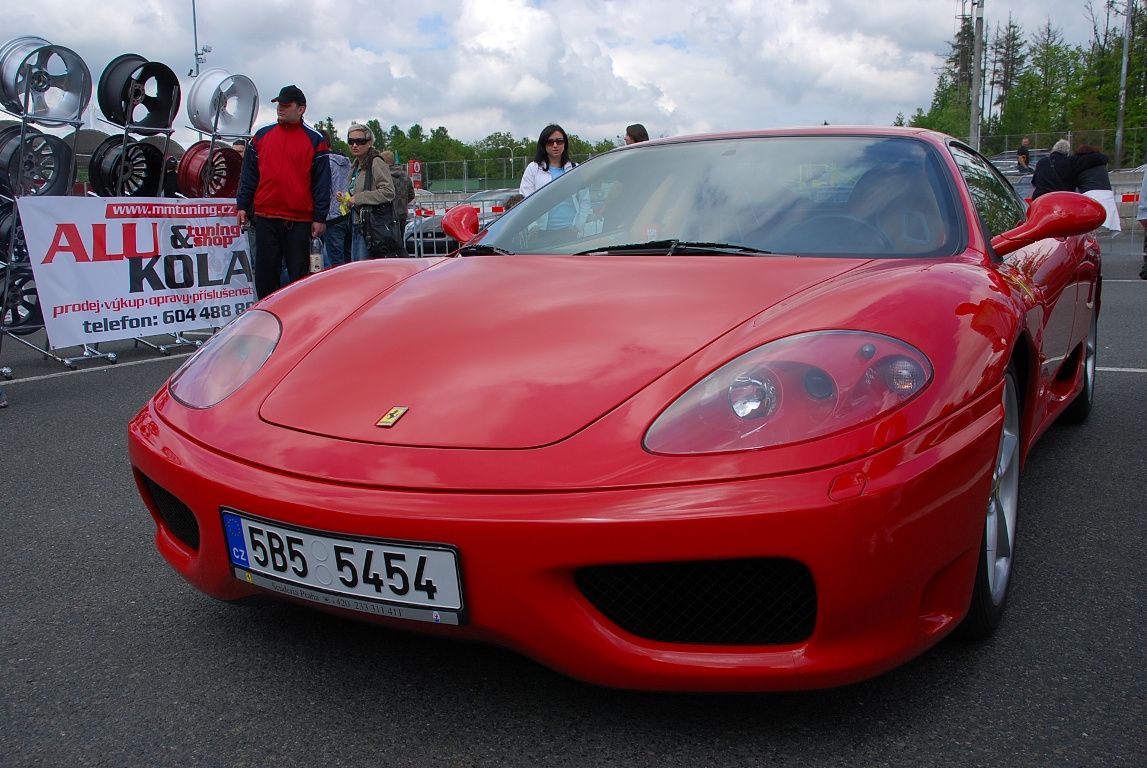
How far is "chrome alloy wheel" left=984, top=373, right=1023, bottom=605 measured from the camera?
1941 millimetres

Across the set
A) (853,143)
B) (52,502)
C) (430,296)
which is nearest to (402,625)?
(430,296)

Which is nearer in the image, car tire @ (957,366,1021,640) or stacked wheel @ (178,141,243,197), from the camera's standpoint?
car tire @ (957,366,1021,640)

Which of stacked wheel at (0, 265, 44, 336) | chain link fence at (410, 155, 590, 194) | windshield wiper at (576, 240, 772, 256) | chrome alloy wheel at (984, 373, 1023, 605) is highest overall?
chain link fence at (410, 155, 590, 194)

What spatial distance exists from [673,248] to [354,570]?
1.18 meters

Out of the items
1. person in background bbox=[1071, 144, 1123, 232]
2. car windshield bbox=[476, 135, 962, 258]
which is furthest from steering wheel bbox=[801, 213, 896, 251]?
person in background bbox=[1071, 144, 1123, 232]

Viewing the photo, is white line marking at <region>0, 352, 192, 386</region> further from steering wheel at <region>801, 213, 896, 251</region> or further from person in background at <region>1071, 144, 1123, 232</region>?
person in background at <region>1071, 144, 1123, 232</region>

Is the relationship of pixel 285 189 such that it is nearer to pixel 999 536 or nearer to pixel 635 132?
pixel 635 132

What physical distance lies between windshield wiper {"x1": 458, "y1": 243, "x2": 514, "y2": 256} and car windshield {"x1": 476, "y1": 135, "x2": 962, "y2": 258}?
0.06ft

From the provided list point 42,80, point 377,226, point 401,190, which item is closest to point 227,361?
point 42,80

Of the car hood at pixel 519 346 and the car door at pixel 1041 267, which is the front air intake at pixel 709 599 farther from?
the car door at pixel 1041 267

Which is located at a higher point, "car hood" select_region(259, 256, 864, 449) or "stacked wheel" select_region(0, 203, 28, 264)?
"stacked wheel" select_region(0, 203, 28, 264)

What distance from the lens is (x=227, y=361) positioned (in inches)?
83.0

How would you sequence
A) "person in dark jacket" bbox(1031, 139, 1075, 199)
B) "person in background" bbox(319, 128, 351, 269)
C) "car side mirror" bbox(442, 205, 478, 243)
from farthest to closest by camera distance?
"person in dark jacket" bbox(1031, 139, 1075, 199) → "person in background" bbox(319, 128, 351, 269) → "car side mirror" bbox(442, 205, 478, 243)

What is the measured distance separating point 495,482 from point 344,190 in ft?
24.3
